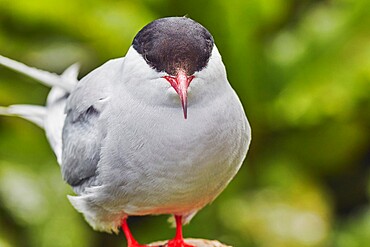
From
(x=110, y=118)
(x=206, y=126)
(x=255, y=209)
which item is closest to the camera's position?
(x=206, y=126)

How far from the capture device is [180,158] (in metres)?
2.79

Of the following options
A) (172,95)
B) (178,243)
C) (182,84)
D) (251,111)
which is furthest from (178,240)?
(251,111)

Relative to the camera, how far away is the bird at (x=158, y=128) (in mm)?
2629

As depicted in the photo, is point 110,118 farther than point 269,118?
No

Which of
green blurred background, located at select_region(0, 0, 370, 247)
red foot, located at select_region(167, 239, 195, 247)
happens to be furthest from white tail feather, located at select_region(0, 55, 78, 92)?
green blurred background, located at select_region(0, 0, 370, 247)

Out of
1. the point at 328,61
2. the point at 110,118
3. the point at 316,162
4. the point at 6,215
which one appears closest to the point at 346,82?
the point at 328,61

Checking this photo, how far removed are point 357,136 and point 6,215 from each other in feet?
7.46

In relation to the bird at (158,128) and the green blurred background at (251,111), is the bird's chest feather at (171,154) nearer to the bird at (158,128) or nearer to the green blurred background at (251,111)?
the bird at (158,128)

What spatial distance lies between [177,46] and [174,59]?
0.04m

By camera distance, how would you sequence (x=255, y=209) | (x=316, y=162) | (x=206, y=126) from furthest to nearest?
(x=316, y=162) < (x=255, y=209) < (x=206, y=126)

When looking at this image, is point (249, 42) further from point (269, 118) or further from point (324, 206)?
point (324, 206)

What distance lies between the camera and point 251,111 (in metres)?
5.44

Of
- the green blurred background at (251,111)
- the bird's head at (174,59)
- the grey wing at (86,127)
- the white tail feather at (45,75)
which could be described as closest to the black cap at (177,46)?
the bird's head at (174,59)

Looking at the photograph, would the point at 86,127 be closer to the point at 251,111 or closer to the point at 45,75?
the point at 45,75
